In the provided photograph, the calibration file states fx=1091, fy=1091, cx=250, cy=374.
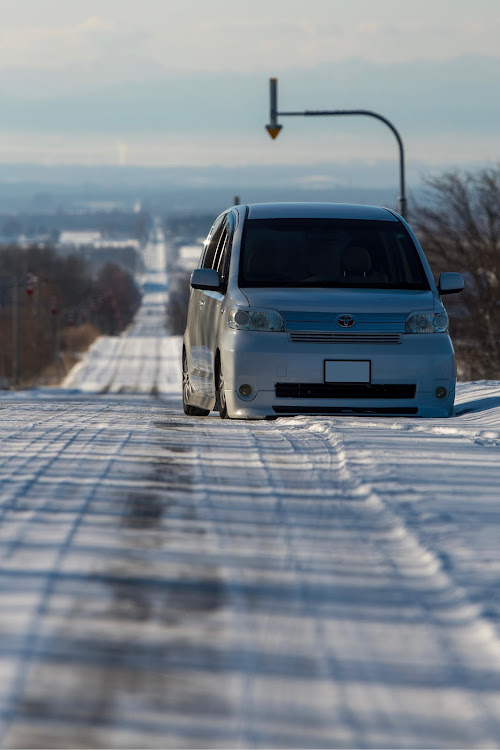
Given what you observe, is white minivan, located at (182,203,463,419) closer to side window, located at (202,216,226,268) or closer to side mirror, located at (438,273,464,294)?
side mirror, located at (438,273,464,294)

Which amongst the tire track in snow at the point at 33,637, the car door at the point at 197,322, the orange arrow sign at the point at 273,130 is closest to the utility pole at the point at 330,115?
the orange arrow sign at the point at 273,130

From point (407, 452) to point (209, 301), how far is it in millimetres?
4114

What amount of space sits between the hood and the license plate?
1.42ft

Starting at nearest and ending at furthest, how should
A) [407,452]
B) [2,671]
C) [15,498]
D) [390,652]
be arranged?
[2,671]
[390,652]
[15,498]
[407,452]

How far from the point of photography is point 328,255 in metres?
9.86

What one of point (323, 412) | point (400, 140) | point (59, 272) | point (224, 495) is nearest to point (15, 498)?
point (224, 495)

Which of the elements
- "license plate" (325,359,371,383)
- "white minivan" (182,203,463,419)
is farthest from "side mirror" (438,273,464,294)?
"license plate" (325,359,371,383)

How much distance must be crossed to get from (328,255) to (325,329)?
113cm

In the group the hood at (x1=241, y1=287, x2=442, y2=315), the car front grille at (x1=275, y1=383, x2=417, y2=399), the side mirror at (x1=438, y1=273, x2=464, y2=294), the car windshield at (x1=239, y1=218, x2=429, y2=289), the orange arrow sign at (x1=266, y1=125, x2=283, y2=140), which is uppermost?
the orange arrow sign at (x1=266, y1=125, x2=283, y2=140)

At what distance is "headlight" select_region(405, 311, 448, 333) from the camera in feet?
30.1

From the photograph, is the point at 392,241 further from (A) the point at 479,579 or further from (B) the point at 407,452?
(A) the point at 479,579

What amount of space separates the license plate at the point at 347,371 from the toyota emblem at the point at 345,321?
29 cm

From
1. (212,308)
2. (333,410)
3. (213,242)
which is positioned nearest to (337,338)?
(333,410)

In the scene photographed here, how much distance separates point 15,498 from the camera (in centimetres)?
532
